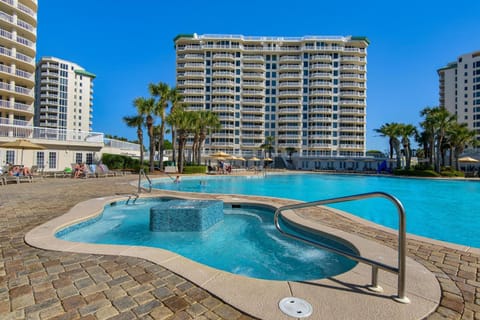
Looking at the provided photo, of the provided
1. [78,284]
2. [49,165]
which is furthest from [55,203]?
[49,165]

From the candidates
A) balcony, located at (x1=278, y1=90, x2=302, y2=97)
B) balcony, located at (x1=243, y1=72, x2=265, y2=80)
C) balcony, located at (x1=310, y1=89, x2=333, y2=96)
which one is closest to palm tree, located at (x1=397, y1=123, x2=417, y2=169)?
balcony, located at (x1=310, y1=89, x2=333, y2=96)

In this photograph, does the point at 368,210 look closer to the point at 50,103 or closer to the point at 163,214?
the point at 163,214

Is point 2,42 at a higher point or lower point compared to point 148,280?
higher

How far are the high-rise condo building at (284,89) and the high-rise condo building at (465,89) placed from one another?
110 ft

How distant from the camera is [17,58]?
28.9 m

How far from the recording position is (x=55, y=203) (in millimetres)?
7723

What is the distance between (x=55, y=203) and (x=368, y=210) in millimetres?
11648

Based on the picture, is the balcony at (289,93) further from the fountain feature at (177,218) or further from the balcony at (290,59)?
the fountain feature at (177,218)

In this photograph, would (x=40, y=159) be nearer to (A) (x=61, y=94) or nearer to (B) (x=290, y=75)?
(B) (x=290, y=75)

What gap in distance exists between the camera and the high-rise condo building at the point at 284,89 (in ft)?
179

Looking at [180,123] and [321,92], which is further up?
[321,92]

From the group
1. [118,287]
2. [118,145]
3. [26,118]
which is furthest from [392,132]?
[26,118]

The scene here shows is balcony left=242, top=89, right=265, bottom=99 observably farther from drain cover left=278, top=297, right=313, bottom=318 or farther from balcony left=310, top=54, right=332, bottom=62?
drain cover left=278, top=297, right=313, bottom=318

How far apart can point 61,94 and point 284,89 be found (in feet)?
227
